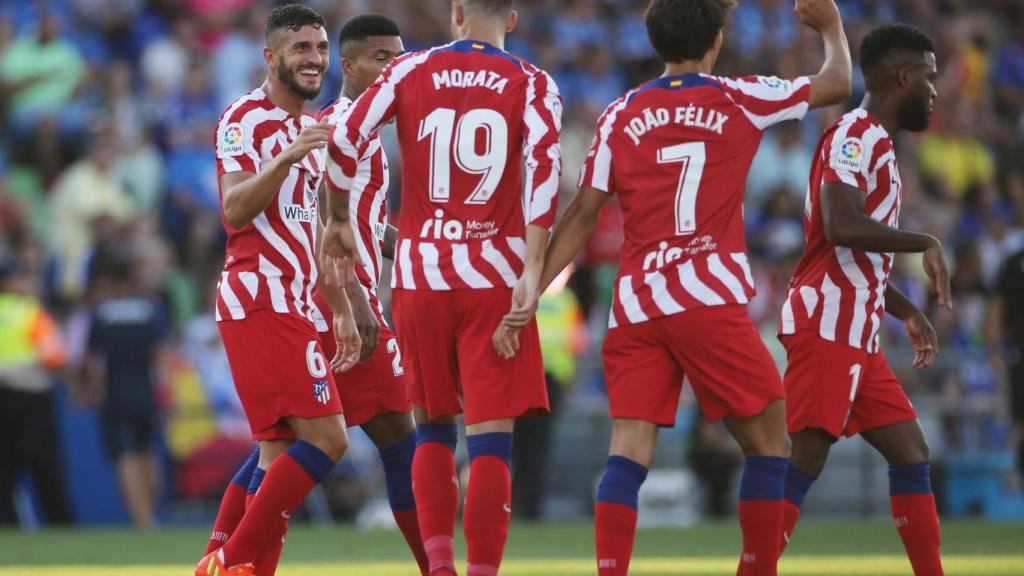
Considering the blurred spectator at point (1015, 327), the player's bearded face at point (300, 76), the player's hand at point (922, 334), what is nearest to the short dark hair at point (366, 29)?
the player's bearded face at point (300, 76)

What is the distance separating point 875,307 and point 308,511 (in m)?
9.58

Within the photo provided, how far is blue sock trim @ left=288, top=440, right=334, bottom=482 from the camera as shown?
7.36 metres

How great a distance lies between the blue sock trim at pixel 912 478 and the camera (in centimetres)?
779

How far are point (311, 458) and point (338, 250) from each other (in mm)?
970

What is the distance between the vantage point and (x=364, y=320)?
299 inches

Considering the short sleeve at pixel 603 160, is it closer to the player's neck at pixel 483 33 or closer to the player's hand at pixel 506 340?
the player's neck at pixel 483 33

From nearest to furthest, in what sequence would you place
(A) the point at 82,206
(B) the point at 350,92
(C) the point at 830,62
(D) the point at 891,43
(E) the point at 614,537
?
(E) the point at 614,537
(C) the point at 830,62
(D) the point at 891,43
(B) the point at 350,92
(A) the point at 82,206

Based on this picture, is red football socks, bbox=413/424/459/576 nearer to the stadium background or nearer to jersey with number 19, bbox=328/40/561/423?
jersey with number 19, bbox=328/40/561/423

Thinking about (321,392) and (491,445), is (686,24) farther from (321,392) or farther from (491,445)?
(321,392)

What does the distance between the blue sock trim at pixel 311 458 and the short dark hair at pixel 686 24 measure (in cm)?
234

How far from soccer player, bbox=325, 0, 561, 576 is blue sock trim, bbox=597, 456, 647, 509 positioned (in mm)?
401

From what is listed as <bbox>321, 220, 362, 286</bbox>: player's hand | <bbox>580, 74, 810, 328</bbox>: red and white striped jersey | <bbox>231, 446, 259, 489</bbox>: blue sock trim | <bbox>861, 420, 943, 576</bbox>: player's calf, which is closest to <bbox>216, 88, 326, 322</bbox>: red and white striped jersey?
<bbox>321, 220, 362, 286</bbox>: player's hand

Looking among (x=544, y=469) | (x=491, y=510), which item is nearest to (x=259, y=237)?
(x=491, y=510)

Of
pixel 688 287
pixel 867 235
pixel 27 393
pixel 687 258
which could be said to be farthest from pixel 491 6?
pixel 27 393
